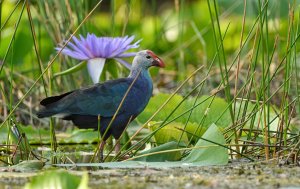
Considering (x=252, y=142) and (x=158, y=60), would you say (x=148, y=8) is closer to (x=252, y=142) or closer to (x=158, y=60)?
(x=158, y=60)

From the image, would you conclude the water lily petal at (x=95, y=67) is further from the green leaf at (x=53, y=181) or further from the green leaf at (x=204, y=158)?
the green leaf at (x=53, y=181)

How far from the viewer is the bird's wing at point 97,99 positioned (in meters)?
3.77

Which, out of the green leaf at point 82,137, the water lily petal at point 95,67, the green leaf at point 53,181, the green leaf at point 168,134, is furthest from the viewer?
the green leaf at point 82,137

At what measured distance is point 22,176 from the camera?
9.73ft

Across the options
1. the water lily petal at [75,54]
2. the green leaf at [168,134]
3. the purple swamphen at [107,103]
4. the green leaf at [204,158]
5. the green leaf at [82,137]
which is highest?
the water lily petal at [75,54]

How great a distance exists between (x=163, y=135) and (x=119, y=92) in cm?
30

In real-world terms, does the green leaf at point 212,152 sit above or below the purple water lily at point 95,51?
below

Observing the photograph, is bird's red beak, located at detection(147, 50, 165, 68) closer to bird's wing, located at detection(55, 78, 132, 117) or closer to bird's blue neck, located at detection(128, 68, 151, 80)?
bird's blue neck, located at detection(128, 68, 151, 80)

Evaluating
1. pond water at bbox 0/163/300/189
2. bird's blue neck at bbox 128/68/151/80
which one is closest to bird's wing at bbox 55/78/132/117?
bird's blue neck at bbox 128/68/151/80

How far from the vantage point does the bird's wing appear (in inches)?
148

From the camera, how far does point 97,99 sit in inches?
152

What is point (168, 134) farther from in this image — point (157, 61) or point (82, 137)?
point (82, 137)

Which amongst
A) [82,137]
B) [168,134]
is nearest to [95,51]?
[168,134]

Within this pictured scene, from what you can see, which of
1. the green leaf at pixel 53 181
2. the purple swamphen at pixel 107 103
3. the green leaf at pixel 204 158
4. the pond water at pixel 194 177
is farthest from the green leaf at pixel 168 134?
the green leaf at pixel 53 181
